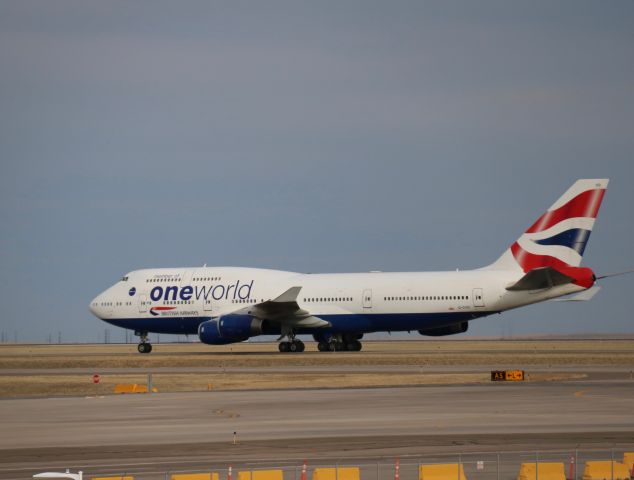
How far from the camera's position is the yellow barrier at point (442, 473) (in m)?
21.0

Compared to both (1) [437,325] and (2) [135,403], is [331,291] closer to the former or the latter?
(1) [437,325]

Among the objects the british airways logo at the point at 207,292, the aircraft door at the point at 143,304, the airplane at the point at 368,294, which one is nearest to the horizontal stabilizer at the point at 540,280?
the airplane at the point at 368,294

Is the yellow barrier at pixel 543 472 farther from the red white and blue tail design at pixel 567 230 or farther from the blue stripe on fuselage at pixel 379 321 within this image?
the red white and blue tail design at pixel 567 230

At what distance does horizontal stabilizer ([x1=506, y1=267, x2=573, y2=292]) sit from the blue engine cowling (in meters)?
16.2

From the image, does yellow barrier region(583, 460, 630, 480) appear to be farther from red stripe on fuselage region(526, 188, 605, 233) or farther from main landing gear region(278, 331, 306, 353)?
main landing gear region(278, 331, 306, 353)

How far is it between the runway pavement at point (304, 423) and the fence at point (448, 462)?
37.1 inches

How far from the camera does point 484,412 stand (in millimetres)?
34938

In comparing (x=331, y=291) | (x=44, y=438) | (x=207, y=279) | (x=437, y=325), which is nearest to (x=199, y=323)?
(x=207, y=279)

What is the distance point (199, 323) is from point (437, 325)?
17.2 m

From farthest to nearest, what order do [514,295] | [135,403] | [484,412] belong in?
1. [514,295]
2. [135,403]
3. [484,412]

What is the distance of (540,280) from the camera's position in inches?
2729

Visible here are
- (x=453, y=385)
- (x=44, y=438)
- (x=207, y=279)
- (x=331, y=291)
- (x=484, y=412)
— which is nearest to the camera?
(x=44, y=438)

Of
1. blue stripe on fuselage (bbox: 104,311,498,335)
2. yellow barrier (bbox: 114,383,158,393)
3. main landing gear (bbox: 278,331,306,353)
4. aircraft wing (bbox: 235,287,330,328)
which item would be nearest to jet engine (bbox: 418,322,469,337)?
blue stripe on fuselage (bbox: 104,311,498,335)

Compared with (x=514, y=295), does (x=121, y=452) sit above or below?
below
